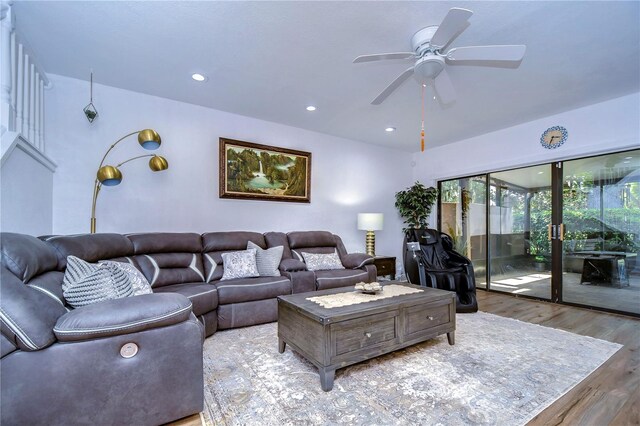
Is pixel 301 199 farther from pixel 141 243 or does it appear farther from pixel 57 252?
pixel 57 252

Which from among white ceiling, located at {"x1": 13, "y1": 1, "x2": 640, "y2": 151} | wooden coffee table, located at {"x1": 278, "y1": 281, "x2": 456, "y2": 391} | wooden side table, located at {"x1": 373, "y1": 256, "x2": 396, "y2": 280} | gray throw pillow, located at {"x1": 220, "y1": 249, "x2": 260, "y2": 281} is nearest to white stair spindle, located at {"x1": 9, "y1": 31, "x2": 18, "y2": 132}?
white ceiling, located at {"x1": 13, "y1": 1, "x2": 640, "y2": 151}

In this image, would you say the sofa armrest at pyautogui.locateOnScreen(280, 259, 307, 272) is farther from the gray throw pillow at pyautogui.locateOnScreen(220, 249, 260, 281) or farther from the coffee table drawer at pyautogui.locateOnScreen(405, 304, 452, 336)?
the coffee table drawer at pyautogui.locateOnScreen(405, 304, 452, 336)

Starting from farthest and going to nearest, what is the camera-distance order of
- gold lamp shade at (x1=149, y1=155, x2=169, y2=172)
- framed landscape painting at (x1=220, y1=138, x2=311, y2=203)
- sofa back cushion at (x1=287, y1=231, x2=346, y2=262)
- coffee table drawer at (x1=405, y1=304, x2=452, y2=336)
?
sofa back cushion at (x1=287, y1=231, x2=346, y2=262)
framed landscape painting at (x1=220, y1=138, x2=311, y2=203)
gold lamp shade at (x1=149, y1=155, x2=169, y2=172)
coffee table drawer at (x1=405, y1=304, x2=452, y2=336)

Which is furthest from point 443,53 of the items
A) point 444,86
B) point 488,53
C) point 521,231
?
point 521,231

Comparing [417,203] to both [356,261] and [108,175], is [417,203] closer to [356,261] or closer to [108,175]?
[356,261]

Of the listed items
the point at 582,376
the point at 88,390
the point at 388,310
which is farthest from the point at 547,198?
the point at 88,390

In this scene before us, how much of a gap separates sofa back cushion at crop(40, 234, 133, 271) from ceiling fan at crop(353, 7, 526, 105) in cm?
262

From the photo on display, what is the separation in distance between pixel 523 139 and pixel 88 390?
542 centimetres

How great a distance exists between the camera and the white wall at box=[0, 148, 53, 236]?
2.10 m

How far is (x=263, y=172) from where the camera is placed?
167 inches

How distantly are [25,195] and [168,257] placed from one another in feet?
4.16

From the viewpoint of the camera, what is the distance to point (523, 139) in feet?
14.0

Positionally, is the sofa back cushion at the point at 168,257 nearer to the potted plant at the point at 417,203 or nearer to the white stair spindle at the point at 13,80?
the white stair spindle at the point at 13,80

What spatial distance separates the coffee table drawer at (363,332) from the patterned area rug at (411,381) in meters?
0.23
